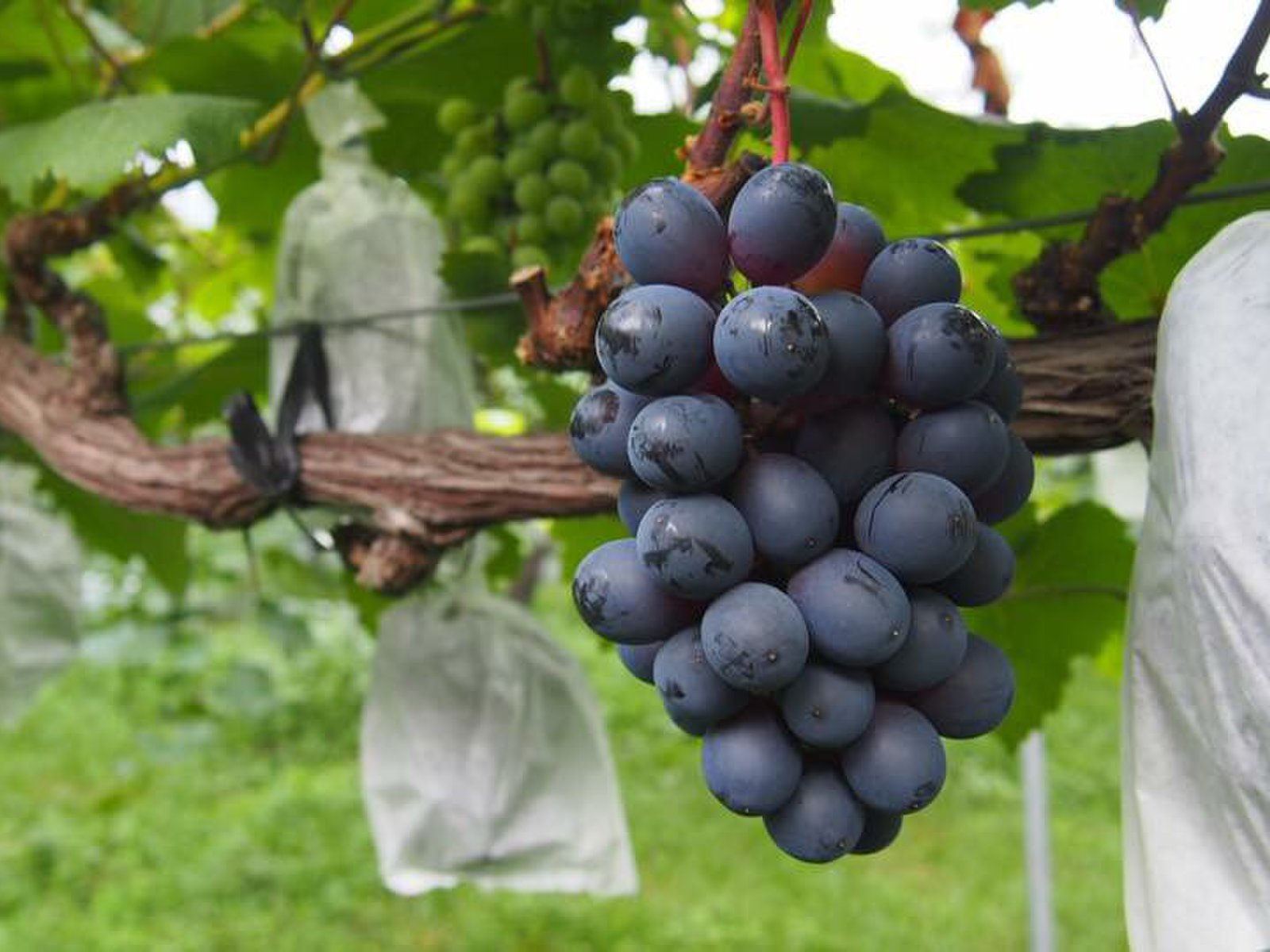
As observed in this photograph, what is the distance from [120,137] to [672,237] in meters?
0.71

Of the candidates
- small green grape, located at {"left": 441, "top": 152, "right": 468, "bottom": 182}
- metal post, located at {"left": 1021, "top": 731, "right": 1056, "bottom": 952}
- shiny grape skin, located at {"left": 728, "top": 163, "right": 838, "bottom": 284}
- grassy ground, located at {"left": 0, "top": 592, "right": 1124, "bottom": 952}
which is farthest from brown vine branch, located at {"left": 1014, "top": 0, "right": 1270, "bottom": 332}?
grassy ground, located at {"left": 0, "top": 592, "right": 1124, "bottom": 952}

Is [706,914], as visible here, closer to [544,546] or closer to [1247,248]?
[544,546]

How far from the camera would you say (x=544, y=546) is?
2.71 m

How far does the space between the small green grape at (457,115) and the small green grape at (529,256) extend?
0.53ft

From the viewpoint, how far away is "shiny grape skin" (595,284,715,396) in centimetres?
58

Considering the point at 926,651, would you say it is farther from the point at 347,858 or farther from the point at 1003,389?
the point at 347,858

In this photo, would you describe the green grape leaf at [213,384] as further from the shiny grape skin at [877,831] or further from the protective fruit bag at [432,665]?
the shiny grape skin at [877,831]

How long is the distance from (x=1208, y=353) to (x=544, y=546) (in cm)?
211

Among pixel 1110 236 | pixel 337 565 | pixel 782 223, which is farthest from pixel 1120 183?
pixel 337 565

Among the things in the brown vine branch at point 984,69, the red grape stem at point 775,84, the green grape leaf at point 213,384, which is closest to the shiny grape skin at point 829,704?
the red grape stem at point 775,84

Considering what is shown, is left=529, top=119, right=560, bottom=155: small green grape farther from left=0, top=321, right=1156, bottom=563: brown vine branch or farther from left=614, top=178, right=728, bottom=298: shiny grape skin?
left=614, top=178, right=728, bottom=298: shiny grape skin

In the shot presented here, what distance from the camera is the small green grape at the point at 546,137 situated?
4.23 ft

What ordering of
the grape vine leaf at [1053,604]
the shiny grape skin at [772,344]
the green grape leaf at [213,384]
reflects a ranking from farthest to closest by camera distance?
the green grape leaf at [213,384] → the grape vine leaf at [1053,604] → the shiny grape skin at [772,344]

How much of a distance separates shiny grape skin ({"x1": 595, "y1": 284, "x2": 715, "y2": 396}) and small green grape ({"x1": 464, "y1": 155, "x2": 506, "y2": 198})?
0.76m
